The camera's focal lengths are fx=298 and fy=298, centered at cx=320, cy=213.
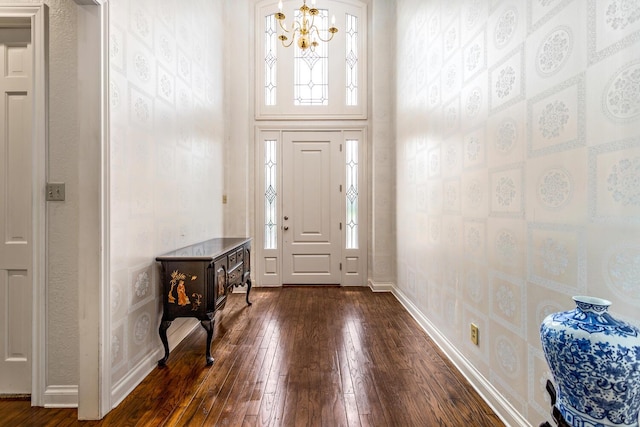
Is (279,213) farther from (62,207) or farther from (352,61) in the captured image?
(62,207)

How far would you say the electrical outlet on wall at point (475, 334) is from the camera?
6.36ft

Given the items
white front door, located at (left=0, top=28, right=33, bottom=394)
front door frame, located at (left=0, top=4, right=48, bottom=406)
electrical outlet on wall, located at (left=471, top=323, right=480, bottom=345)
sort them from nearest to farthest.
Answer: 1. front door frame, located at (left=0, top=4, right=48, bottom=406)
2. white front door, located at (left=0, top=28, right=33, bottom=394)
3. electrical outlet on wall, located at (left=471, top=323, right=480, bottom=345)

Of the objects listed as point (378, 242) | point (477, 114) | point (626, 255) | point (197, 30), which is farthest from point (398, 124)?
point (626, 255)

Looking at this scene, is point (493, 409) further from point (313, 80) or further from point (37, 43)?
point (313, 80)

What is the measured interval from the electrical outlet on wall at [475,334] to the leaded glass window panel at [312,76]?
358 centimetres

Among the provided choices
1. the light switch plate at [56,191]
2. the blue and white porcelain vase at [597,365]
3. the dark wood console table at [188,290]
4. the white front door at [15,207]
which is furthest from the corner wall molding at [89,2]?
the blue and white porcelain vase at [597,365]

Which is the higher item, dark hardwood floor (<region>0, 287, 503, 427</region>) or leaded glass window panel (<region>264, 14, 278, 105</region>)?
leaded glass window panel (<region>264, 14, 278, 105</region>)

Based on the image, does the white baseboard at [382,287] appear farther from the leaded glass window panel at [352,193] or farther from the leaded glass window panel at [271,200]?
the leaded glass window panel at [271,200]

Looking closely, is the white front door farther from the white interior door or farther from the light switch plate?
the white interior door

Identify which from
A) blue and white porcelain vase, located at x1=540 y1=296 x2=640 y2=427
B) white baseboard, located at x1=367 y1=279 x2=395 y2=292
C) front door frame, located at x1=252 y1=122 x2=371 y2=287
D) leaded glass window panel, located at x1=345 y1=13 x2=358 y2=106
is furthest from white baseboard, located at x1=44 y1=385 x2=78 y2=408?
leaded glass window panel, located at x1=345 y1=13 x2=358 y2=106

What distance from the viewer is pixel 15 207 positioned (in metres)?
1.84

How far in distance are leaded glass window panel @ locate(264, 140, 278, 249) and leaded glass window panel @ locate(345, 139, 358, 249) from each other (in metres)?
1.07

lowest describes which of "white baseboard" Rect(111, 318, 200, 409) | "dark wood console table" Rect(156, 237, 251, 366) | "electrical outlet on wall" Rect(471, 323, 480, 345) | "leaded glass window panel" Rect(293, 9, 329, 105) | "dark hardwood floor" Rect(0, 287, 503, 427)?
"dark hardwood floor" Rect(0, 287, 503, 427)

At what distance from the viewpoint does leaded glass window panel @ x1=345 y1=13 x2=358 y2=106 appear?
14.7ft
